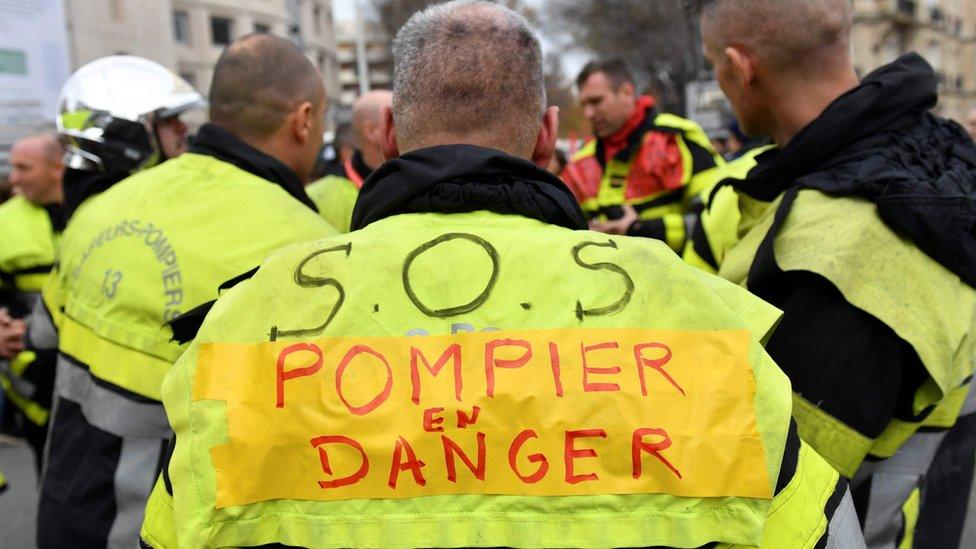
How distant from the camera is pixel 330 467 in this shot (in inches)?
49.1

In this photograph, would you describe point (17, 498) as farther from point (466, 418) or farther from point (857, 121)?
point (857, 121)

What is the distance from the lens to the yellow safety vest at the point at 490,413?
1228mm

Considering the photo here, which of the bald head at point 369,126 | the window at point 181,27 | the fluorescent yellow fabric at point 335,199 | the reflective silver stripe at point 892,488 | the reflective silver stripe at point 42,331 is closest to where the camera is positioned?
the reflective silver stripe at point 892,488

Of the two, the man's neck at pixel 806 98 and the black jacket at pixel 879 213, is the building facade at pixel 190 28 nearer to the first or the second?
the man's neck at pixel 806 98

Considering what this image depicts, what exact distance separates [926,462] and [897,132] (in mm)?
799

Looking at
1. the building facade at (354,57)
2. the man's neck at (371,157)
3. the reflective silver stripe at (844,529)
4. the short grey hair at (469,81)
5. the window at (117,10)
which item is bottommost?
the building facade at (354,57)

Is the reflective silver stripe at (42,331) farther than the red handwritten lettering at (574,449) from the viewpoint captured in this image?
Yes

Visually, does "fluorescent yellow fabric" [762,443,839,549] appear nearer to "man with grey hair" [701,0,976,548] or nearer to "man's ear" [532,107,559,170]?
"man with grey hair" [701,0,976,548]

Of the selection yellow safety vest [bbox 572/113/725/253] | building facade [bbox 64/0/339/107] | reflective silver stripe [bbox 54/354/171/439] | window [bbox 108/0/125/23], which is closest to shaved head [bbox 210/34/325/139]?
reflective silver stripe [bbox 54/354/171/439]

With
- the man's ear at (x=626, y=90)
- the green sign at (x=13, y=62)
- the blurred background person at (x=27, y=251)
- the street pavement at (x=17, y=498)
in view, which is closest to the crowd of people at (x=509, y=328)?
the blurred background person at (x=27, y=251)

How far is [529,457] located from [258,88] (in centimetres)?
189

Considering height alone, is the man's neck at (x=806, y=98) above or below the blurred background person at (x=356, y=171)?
above

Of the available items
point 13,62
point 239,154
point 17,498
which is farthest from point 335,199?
Answer: point 13,62

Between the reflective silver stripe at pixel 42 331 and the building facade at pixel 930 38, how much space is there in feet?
111
